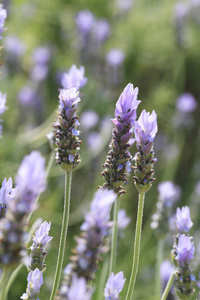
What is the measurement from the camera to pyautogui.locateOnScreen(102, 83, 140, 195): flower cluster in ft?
2.50

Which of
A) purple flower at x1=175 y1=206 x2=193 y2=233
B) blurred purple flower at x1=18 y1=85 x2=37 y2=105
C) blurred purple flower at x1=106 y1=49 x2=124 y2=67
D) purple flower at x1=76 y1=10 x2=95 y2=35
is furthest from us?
purple flower at x1=76 y1=10 x2=95 y2=35

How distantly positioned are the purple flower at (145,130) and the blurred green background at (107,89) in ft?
3.48

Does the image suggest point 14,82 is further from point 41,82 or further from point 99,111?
point 99,111

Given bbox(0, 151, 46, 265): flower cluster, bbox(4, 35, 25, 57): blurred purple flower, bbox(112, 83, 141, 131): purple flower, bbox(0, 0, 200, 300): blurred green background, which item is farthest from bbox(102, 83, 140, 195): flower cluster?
bbox(4, 35, 25, 57): blurred purple flower

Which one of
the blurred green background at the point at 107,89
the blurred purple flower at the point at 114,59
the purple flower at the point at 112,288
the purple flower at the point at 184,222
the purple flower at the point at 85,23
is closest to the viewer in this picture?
the purple flower at the point at 112,288

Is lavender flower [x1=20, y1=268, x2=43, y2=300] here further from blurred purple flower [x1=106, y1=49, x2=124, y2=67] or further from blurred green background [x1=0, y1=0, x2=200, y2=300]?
blurred purple flower [x1=106, y1=49, x2=124, y2=67]

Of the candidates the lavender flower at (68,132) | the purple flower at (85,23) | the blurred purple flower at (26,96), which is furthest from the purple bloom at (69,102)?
the purple flower at (85,23)

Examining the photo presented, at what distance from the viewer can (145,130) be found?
30.4 inches

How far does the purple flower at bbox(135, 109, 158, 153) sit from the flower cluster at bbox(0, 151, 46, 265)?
0.29 metres

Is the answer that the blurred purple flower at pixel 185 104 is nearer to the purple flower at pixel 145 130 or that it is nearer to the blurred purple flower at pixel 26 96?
the blurred purple flower at pixel 26 96

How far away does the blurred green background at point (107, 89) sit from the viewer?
76.9 inches

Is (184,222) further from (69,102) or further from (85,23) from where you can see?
(85,23)

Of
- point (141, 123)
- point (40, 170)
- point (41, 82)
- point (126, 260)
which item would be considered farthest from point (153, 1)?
point (40, 170)

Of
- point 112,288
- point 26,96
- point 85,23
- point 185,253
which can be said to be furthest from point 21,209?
point 85,23
